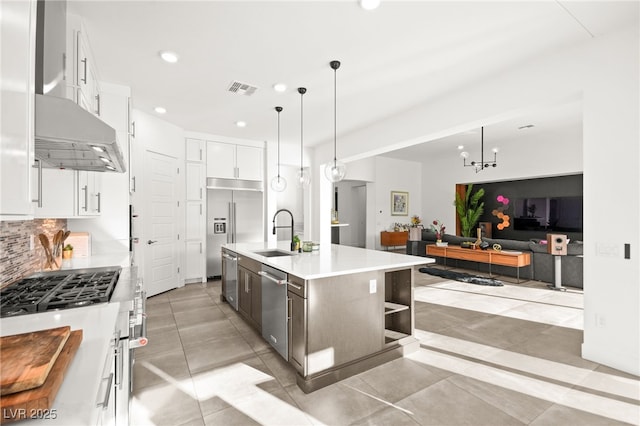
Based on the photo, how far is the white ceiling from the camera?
2262 mm

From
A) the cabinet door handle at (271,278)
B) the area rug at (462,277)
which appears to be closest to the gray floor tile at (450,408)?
the cabinet door handle at (271,278)

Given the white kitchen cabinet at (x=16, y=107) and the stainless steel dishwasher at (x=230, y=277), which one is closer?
the white kitchen cabinet at (x=16, y=107)

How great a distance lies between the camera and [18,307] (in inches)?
55.7

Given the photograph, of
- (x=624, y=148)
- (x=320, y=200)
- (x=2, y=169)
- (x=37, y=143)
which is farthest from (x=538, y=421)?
(x=320, y=200)

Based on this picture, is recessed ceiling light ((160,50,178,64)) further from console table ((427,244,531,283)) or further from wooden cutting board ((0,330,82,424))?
console table ((427,244,531,283))

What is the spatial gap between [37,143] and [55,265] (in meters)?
1.38

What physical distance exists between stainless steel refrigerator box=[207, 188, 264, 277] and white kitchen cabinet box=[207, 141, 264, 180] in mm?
326

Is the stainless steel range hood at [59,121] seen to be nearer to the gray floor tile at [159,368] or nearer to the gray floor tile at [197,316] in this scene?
the gray floor tile at [159,368]

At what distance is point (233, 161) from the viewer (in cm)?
595

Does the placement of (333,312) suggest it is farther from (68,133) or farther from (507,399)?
(68,133)

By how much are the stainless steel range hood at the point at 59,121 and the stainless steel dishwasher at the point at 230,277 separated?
1824 millimetres

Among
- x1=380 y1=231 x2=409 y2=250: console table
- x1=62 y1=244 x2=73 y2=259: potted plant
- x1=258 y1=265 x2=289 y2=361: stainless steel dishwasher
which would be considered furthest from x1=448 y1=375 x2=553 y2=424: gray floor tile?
x1=380 y1=231 x2=409 y2=250: console table

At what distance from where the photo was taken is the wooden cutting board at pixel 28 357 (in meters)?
0.72

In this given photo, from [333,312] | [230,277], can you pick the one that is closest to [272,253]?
[230,277]
